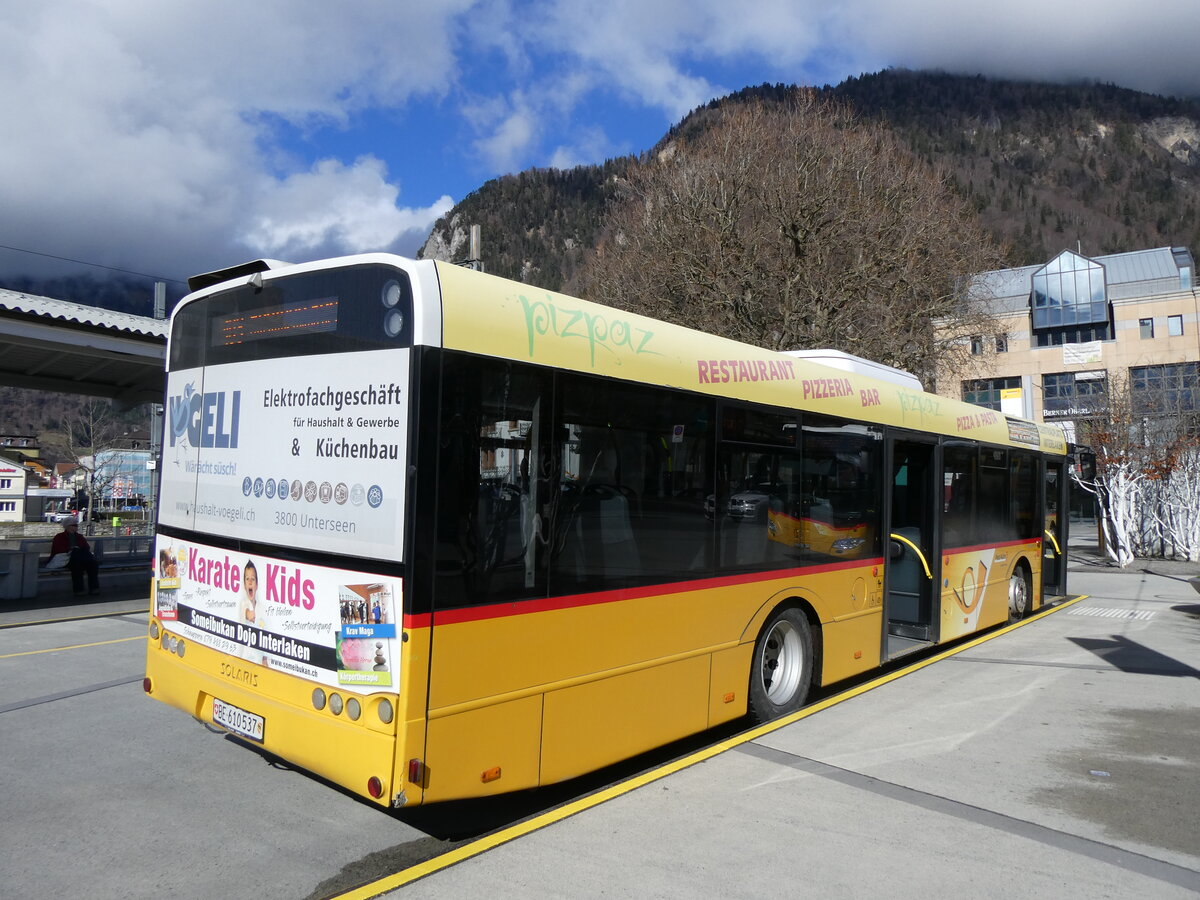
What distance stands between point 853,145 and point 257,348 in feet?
72.9

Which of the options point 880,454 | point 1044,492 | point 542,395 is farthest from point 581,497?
point 1044,492

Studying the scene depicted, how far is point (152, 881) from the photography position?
399 centimetres

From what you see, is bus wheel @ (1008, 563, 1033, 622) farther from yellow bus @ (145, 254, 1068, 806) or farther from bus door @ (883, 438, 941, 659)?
yellow bus @ (145, 254, 1068, 806)

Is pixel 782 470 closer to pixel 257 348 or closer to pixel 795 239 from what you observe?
pixel 257 348

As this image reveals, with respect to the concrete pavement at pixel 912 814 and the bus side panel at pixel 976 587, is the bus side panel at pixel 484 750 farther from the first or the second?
the bus side panel at pixel 976 587

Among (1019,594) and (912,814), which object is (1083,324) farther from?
(912,814)

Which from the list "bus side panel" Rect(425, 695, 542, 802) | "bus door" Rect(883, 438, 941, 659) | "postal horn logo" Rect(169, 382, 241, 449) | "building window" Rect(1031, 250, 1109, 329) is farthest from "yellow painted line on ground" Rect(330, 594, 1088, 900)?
"building window" Rect(1031, 250, 1109, 329)

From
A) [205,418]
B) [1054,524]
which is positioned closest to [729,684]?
[205,418]

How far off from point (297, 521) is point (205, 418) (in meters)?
1.26

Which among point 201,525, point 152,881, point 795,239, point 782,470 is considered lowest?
point 152,881

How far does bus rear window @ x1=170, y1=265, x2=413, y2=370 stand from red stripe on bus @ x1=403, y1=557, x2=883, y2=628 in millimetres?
1275

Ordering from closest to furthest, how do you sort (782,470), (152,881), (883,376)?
(152,881) < (782,470) < (883,376)

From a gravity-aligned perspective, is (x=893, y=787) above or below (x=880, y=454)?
below

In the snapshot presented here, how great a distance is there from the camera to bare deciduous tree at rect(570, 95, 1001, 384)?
22.8 m
